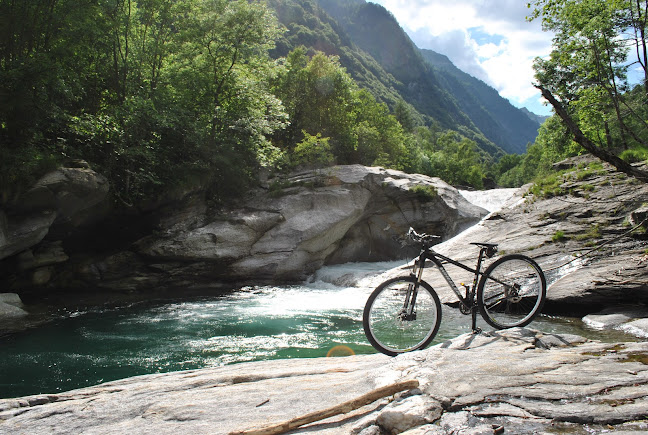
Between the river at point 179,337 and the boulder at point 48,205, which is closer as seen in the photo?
the river at point 179,337

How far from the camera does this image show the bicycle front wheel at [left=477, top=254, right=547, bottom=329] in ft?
16.2

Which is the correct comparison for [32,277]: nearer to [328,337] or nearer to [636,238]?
[328,337]

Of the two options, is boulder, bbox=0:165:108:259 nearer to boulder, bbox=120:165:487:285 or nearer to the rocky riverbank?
the rocky riverbank

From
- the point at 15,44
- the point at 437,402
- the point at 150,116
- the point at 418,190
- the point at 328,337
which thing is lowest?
the point at 328,337

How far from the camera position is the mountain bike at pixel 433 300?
14.9 ft

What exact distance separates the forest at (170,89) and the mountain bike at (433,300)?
22.5ft

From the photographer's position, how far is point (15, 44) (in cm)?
1225

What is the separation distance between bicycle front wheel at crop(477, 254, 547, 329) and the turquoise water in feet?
6.94

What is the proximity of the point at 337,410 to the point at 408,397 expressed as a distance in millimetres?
493

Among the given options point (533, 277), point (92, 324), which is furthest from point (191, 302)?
point (533, 277)

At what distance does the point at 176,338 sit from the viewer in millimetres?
8656

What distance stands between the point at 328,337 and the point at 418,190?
14002 millimetres

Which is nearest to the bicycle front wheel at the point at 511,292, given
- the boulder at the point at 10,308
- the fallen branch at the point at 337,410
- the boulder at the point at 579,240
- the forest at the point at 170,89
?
the boulder at the point at 579,240

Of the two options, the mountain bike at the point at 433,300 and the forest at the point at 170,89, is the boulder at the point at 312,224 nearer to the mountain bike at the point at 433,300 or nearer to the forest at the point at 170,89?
the forest at the point at 170,89
